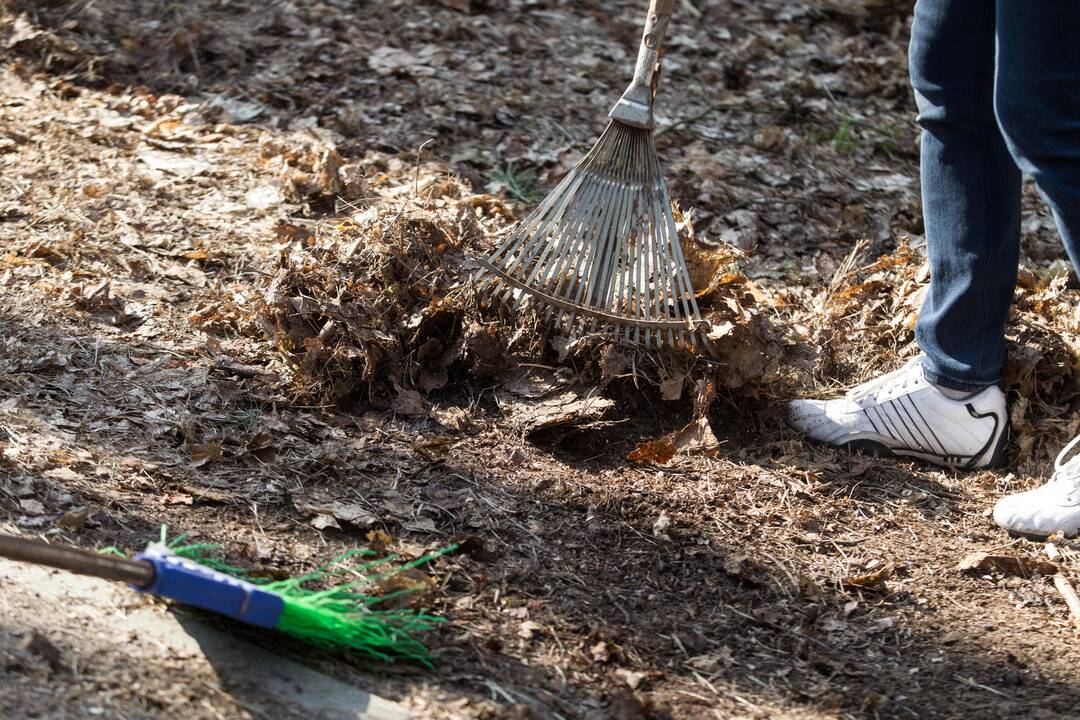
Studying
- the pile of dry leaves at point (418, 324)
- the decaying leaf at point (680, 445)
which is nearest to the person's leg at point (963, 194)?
the pile of dry leaves at point (418, 324)

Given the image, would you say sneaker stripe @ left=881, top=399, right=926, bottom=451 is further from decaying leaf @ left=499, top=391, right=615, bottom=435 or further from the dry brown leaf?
the dry brown leaf

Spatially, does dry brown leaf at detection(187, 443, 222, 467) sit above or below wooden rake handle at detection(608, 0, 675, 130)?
below

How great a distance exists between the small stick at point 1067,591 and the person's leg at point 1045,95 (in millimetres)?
725

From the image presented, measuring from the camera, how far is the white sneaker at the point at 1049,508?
99.3 inches

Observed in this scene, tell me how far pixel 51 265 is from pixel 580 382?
5.42 feet

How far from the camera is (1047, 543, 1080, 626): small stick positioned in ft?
7.59

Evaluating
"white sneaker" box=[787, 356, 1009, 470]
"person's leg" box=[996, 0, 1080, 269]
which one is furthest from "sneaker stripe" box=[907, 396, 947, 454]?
"person's leg" box=[996, 0, 1080, 269]

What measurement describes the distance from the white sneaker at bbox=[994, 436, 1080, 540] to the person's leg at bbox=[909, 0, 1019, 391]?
0.30 meters

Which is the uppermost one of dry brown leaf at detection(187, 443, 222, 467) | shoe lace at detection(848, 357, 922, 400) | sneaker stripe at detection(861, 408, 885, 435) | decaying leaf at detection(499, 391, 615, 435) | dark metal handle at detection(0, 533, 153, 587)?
shoe lace at detection(848, 357, 922, 400)

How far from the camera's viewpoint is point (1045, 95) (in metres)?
2.13

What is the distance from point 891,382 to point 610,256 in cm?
82

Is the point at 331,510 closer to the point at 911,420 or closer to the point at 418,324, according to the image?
the point at 418,324

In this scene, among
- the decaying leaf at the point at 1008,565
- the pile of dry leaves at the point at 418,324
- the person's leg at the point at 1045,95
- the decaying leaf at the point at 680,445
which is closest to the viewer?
the person's leg at the point at 1045,95

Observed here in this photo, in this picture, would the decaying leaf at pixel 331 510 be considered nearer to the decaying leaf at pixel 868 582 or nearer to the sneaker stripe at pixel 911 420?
the decaying leaf at pixel 868 582
